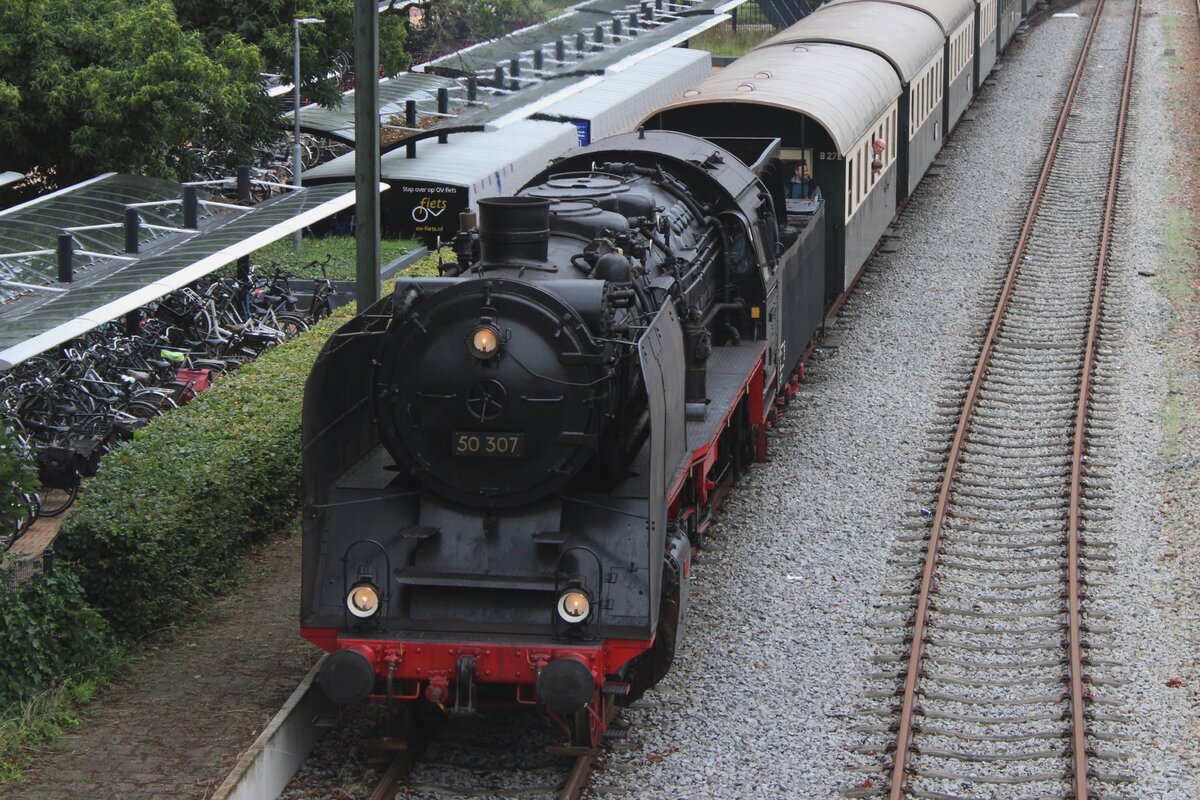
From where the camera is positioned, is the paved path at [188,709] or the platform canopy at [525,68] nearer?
the paved path at [188,709]

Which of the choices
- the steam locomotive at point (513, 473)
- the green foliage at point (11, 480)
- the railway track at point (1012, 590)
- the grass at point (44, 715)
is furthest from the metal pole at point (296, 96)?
the grass at point (44, 715)

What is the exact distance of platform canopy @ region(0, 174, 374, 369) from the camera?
11.8 meters

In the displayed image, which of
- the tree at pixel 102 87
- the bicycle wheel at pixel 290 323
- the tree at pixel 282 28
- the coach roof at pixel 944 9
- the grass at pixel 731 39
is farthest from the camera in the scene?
the grass at pixel 731 39

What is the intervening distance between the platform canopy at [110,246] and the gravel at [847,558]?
5166 mm

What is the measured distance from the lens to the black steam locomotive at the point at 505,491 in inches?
323

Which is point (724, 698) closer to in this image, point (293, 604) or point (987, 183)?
point (293, 604)

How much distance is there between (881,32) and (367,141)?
42.2 ft

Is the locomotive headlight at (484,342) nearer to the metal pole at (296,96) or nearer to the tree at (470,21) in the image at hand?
the metal pole at (296,96)

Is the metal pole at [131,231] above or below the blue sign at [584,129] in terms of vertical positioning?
above

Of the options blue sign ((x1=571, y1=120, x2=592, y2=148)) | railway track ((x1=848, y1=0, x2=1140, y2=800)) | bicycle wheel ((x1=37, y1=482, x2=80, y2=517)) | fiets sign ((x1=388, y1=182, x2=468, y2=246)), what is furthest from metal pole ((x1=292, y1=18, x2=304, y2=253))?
railway track ((x1=848, y1=0, x2=1140, y2=800))

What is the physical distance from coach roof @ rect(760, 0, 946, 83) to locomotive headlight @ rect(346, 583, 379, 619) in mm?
14526

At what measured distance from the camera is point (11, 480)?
30.1 feet

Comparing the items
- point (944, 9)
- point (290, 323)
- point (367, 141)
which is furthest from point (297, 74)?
point (944, 9)

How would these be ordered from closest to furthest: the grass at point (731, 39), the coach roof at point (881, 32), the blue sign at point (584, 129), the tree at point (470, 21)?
1. the coach roof at point (881, 32)
2. the blue sign at point (584, 129)
3. the tree at point (470, 21)
4. the grass at point (731, 39)
